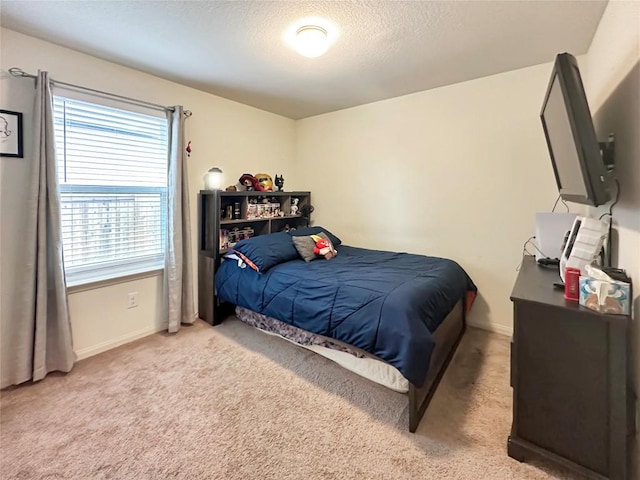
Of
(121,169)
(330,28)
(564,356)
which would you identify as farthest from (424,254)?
(121,169)

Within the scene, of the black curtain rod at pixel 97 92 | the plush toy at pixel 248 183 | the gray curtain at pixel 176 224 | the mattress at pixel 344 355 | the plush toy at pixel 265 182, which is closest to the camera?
the mattress at pixel 344 355

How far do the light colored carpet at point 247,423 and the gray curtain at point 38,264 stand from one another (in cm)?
20

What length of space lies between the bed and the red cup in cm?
67

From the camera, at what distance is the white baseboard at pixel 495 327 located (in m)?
2.86

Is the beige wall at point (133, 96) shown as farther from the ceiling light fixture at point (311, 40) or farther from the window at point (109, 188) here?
the ceiling light fixture at point (311, 40)

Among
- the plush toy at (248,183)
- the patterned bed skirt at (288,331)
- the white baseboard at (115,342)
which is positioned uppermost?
the plush toy at (248,183)

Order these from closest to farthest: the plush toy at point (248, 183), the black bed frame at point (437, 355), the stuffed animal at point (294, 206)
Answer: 1. the black bed frame at point (437, 355)
2. the plush toy at point (248, 183)
3. the stuffed animal at point (294, 206)

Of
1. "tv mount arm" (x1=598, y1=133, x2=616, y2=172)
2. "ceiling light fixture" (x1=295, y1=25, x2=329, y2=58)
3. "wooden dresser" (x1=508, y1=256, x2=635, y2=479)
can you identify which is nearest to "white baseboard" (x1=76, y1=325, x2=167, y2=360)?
"ceiling light fixture" (x1=295, y1=25, x2=329, y2=58)

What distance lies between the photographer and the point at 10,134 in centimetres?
201

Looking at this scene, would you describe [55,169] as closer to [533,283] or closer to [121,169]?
[121,169]

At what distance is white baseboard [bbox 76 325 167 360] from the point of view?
2.42m

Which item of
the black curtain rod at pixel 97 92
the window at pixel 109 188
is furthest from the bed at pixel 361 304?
the black curtain rod at pixel 97 92

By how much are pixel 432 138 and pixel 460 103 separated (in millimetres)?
386

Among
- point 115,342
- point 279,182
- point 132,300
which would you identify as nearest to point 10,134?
point 132,300
